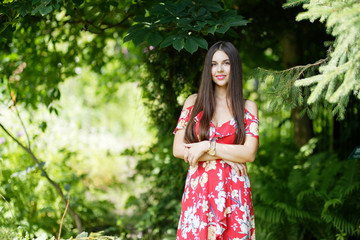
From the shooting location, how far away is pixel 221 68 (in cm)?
222

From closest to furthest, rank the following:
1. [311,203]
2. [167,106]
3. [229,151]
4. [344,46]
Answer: [344,46], [229,151], [167,106], [311,203]

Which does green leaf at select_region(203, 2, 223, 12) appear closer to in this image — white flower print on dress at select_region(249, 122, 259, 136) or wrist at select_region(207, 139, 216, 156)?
white flower print on dress at select_region(249, 122, 259, 136)

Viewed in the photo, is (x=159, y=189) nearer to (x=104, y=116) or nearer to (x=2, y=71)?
(x=2, y=71)

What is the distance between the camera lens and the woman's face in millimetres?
2232

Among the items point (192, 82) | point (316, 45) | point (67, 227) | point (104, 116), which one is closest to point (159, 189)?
point (67, 227)

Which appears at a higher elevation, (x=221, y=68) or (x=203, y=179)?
(x=221, y=68)

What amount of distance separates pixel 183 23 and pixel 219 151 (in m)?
0.83

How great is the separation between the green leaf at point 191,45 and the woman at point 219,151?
4.0 inches

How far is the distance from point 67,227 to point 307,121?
281 centimetres

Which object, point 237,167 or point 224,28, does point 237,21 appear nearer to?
point 224,28

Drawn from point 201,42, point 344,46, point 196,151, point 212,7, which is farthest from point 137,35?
point 344,46

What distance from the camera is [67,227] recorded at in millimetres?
3295

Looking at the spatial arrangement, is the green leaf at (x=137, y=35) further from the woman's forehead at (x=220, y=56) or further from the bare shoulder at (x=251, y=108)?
the bare shoulder at (x=251, y=108)

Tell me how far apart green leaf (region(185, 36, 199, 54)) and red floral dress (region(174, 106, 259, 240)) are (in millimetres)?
472
